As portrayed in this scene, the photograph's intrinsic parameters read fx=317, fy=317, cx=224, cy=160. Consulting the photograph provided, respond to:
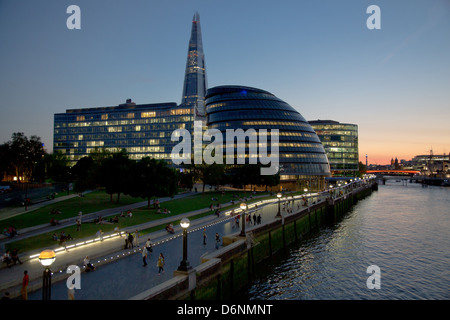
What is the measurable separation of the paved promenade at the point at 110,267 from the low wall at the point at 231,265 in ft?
8.24

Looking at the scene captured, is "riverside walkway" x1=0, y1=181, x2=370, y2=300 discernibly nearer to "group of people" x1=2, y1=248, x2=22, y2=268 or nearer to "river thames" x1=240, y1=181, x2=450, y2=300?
"group of people" x1=2, y1=248, x2=22, y2=268

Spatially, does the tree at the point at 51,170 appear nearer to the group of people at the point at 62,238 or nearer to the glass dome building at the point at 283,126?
the glass dome building at the point at 283,126

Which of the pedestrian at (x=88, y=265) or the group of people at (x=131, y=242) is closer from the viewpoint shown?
the pedestrian at (x=88, y=265)

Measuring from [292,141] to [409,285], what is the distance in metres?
93.8

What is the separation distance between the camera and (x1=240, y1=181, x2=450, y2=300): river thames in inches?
986

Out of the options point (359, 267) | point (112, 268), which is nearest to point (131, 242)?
point (112, 268)

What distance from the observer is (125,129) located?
18338 centimetres

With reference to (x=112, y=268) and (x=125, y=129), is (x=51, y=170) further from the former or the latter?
(x=112, y=268)

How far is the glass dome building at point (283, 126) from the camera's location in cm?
11631

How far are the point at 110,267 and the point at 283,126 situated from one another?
103 meters

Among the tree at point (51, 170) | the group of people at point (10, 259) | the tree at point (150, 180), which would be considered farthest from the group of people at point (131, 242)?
the tree at point (51, 170)

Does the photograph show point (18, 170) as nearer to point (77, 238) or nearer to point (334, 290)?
point (77, 238)

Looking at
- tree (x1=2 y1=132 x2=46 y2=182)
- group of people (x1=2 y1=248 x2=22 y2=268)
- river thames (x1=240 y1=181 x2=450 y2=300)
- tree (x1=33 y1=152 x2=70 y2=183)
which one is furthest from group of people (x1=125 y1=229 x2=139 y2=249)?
tree (x1=2 y1=132 x2=46 y2=182)
